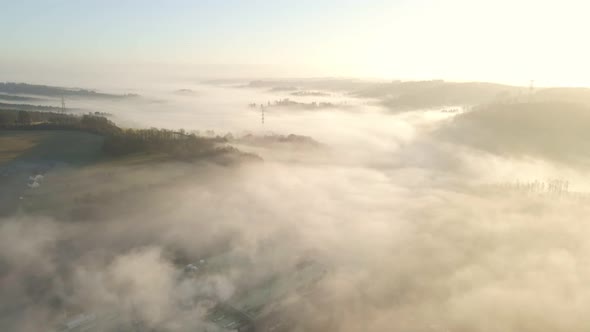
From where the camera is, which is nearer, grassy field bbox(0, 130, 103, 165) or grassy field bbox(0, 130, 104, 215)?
grassy field bbox(0, 130, 104, 215)

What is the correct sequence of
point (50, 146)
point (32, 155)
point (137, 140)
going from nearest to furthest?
point (32, 155), point (50, 146), point (137, 140)

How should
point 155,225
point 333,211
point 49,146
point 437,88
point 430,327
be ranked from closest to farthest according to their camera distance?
point 430,327 → point 155,225 → point 49,146 → point 333,211 → point 437,88

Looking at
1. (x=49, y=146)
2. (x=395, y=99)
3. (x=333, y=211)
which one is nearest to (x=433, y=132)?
(x=395, y=99)

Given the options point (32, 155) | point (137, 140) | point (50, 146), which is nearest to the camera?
point (32, 155)

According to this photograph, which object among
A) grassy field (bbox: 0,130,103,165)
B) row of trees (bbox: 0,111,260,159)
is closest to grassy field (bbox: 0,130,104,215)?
grassy field (bbox: 0,130,103,165)

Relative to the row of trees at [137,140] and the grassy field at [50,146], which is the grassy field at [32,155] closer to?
the grassy field at [50,146]

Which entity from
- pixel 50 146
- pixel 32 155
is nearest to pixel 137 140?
pixel 50 146

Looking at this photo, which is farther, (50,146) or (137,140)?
(137,140)

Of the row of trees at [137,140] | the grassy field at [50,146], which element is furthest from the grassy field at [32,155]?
the row of trees at [137,140]

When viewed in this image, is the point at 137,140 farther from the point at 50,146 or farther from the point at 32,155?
the point at 32,155

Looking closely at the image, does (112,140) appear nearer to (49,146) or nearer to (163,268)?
(49,146)

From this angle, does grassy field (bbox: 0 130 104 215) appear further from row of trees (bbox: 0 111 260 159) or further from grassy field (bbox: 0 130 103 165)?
row of trees (bbox: 0 111 260 159)
